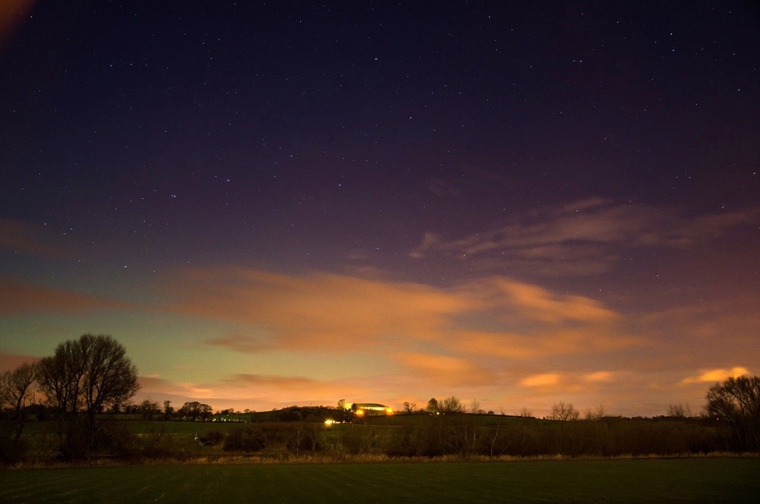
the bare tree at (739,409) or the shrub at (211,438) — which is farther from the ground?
the bare tree at (739,409)

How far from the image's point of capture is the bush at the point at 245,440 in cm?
9456

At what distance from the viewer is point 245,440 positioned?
313ft

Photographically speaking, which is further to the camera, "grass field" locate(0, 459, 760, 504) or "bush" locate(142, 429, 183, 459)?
"bush" locate(142, 429, 183, 459)

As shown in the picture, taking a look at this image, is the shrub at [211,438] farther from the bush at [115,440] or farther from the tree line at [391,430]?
the bush at [115,440]

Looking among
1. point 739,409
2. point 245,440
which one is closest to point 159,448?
point 245,440

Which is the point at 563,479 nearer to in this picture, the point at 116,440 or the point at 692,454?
the point at 116,440

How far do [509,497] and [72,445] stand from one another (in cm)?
6043

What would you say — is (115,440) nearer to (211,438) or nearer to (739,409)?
(211,438)

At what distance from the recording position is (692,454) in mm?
92438

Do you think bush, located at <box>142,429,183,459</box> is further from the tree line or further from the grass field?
the grass field

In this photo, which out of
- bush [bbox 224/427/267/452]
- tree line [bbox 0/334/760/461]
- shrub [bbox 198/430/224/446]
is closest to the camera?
tree line [bbox 0/334/760/461]

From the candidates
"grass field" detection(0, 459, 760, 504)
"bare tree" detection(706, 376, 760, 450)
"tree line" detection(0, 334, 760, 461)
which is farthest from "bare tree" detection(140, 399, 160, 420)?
"bare tree" detection(706, 376, 760, 450)

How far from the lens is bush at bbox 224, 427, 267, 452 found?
9456 centimetres

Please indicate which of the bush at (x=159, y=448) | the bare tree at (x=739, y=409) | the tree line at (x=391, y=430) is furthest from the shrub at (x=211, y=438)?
the bare tree at (x=739, y=409)
